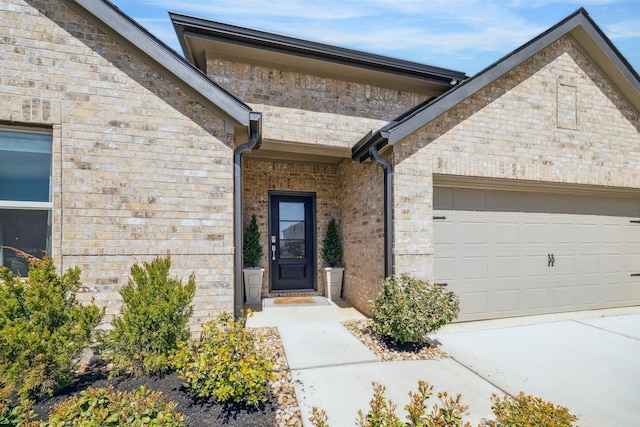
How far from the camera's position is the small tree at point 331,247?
7172 mm

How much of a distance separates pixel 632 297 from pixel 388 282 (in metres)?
5.89

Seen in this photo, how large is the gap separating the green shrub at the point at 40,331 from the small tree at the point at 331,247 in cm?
487

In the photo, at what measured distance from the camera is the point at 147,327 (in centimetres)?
302

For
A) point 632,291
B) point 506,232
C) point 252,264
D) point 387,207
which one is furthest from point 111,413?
point 632,291

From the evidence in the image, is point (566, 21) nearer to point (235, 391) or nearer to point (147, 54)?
point (147, 54)

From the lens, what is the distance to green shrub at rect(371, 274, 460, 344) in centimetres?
394

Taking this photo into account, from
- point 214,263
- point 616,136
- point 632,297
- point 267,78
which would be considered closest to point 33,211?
point 214,263

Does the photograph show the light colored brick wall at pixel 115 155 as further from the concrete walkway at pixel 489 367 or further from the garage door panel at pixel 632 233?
the garage door panel at pixel 632 233

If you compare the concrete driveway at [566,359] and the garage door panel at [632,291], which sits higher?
the garage door panel at [632,291]

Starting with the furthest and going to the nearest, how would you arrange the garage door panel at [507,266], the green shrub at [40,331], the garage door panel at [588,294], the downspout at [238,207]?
the garage door panel at [588,294] < the garage door panel at [507,266] < the downspout at [238,207] < the green shrub at [40,331]

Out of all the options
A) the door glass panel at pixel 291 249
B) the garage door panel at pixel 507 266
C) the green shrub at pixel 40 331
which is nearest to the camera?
the green shrub at pixel 40 331

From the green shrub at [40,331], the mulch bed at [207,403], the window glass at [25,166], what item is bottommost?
the mulch bed at [207,403]

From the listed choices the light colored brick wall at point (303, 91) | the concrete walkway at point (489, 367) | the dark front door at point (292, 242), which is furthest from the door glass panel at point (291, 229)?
the light colored brick wall at point (303, 91)

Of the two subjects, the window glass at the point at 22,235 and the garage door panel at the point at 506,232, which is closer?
the window glass at the point at 22,235
